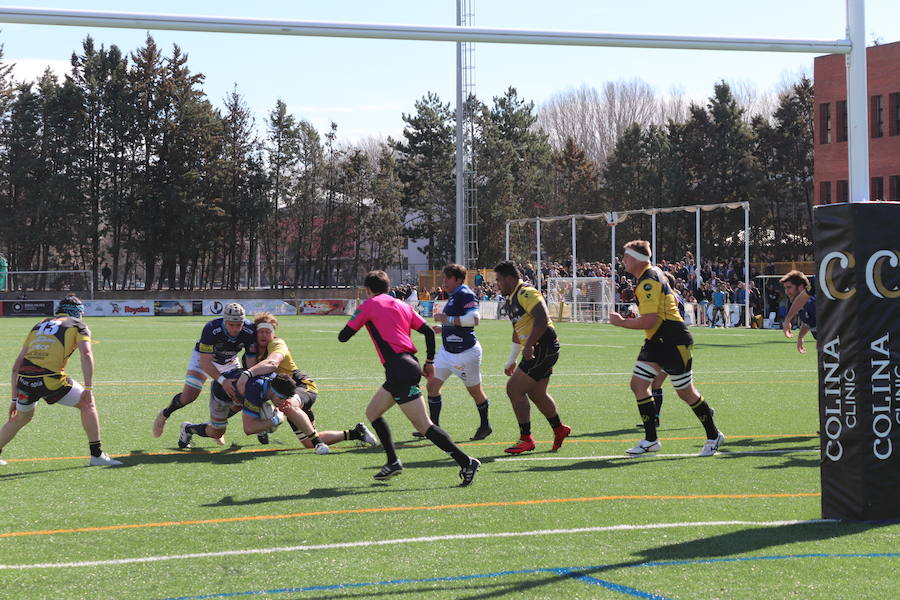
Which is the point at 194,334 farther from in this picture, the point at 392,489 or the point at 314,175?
the point at 314,175

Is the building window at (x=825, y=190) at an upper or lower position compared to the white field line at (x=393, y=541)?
upper

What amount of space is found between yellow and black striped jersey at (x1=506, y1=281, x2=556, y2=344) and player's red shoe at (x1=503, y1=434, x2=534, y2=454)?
3.20ft

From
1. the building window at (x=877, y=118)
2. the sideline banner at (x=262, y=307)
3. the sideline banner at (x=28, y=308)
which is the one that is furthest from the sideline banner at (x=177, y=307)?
the building window at (x=877, y=118)

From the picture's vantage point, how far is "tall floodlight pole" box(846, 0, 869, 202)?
7.28m

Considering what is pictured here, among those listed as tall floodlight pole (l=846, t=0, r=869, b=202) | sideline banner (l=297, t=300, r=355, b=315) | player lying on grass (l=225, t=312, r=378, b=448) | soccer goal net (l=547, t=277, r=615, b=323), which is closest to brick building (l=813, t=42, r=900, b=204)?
soccer goal net (l=547, t=277, r=615, b=323)

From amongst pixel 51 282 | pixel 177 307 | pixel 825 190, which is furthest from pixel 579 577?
pixel 51 282

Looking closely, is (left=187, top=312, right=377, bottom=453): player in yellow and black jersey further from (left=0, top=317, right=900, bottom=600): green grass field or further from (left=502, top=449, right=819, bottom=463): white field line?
(left=502, top=449, right=819, bottom=463): white field line

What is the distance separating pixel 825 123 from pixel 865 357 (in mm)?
50343

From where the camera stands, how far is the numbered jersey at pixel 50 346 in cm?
969

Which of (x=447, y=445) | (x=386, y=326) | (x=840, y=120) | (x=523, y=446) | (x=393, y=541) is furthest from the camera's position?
(x=840, y=120)

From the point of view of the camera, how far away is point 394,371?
348 inches

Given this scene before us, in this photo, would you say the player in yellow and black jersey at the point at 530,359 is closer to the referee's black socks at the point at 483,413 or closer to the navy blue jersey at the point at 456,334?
the navy blue jersey at the point at 456,334

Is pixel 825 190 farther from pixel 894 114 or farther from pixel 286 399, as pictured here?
pixel 286 399

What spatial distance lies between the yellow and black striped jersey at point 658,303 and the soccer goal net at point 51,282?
60.1m
